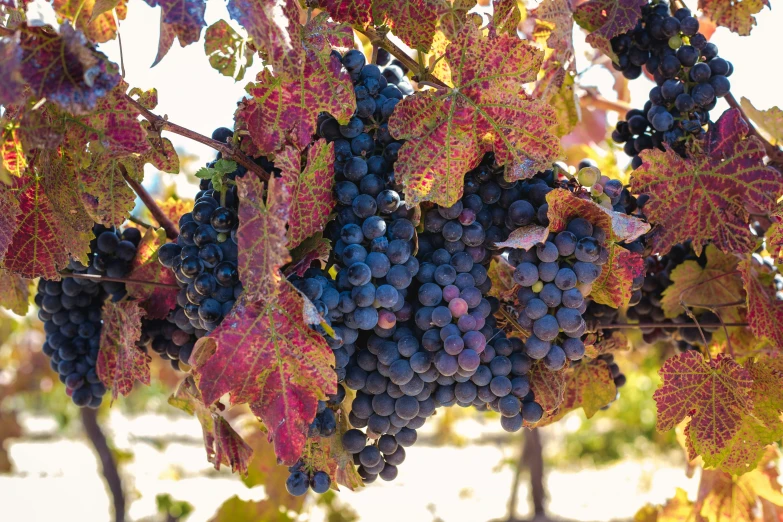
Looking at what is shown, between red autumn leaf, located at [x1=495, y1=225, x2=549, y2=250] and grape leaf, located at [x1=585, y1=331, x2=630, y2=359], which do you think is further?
grape leaf, located at [x1=585, y1=331, x2=630, y2=359]

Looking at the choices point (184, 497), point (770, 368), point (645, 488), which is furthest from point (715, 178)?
point (645, 488)

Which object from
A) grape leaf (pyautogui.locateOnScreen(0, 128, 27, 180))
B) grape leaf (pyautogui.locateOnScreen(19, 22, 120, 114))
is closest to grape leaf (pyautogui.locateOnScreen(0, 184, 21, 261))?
grape leaf (pyautogui.locateOnScreen(0, 128, 27, 180))

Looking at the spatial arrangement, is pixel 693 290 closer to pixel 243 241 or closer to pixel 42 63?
pixel 243 241

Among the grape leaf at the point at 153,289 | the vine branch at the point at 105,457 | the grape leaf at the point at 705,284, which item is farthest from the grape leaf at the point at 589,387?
the vine branch at the point at 105,457

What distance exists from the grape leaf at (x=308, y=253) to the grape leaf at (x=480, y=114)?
0.13 metres

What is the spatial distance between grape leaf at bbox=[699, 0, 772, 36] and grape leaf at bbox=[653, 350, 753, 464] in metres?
0.57

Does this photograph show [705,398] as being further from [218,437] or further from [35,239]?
[35,239]

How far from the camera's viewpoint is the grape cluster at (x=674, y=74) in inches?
39.0

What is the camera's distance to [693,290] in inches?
43.4

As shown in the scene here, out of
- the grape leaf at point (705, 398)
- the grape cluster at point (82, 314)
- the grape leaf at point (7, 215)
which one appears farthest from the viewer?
the grape cluster at point (82, 314)

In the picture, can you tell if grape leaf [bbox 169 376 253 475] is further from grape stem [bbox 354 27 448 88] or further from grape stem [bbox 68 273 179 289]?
grape stem [bbox 354 27 448 88]

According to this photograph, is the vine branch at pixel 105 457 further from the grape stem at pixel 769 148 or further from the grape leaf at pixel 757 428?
the grape stem at pixel 769 148

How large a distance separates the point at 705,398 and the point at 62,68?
37.4 inches

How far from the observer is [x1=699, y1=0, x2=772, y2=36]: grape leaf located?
1.08m
